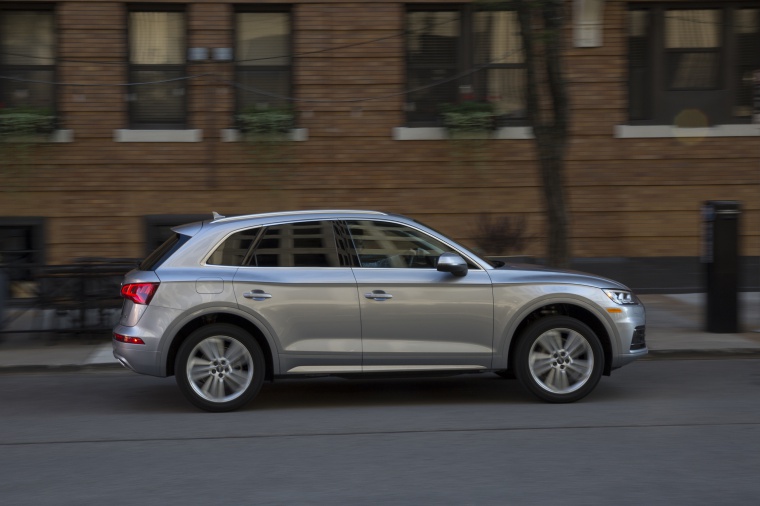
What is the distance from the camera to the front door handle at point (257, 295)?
25.4 feet

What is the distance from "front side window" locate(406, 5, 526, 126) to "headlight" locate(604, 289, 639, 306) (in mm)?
7303

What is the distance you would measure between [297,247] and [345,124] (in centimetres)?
724

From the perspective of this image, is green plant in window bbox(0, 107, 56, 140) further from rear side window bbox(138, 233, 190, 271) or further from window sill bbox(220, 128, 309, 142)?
rear side window bbox(138, 233, 190, 271)

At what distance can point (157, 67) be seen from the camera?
15.0m

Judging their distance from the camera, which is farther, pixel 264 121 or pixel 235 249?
pixel 264 121

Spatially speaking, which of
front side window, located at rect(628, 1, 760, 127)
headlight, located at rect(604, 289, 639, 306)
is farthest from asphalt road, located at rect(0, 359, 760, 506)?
front side window, located at rect(628, 1, 760, 127)

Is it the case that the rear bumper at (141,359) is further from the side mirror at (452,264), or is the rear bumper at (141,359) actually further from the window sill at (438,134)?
the window sill at (438,134)

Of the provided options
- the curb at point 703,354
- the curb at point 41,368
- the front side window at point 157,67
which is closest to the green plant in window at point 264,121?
the front side window at point 157,67

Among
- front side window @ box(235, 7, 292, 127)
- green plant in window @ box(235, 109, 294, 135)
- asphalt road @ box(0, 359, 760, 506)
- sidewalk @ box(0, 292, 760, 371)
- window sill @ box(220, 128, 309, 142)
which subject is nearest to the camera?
Answer: asphalt road @ box(0, 359, 760, 506)

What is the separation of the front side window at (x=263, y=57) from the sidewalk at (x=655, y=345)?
5.01 meters

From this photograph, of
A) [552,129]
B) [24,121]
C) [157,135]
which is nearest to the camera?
[552,129]

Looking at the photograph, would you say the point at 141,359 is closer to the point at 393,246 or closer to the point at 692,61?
the point at 393,246

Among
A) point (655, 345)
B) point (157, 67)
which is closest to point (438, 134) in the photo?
point (157, 67)

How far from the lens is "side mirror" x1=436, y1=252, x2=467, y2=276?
7711mm
